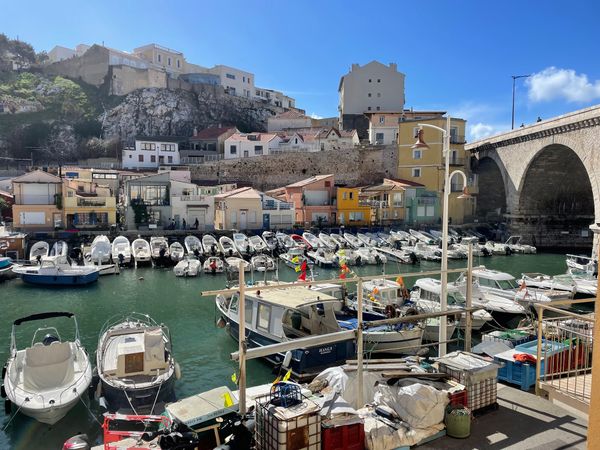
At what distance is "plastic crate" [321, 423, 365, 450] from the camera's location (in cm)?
485

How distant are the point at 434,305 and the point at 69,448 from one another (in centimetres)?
1382

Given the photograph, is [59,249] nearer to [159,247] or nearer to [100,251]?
[100,251]

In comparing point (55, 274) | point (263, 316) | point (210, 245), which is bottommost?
point (55, 274)

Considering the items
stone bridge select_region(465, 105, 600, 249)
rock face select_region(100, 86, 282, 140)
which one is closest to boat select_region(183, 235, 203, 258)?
stone bridge select_region(465, 105, 600, 249)

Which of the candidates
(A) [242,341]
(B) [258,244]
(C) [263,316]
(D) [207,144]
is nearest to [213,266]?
(B) [258,244]

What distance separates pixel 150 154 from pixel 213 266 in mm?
34328

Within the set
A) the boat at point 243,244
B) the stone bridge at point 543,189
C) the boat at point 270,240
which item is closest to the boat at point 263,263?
the boat at point 243,244

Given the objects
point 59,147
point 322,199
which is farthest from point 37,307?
point 59,147

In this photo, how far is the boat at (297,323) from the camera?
11.6 m

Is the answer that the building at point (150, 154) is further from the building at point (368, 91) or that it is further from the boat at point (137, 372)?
the boat at point (137, 372)

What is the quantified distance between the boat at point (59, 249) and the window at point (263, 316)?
21.5 meters

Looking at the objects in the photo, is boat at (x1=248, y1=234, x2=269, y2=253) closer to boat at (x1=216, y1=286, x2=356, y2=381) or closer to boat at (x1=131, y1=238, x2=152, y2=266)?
boat at (x1=131, y1=238, x2=152, y2=266)

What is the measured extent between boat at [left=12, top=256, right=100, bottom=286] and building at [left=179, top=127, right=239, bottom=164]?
3483 centimetres

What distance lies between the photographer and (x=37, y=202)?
3462 centimetres
